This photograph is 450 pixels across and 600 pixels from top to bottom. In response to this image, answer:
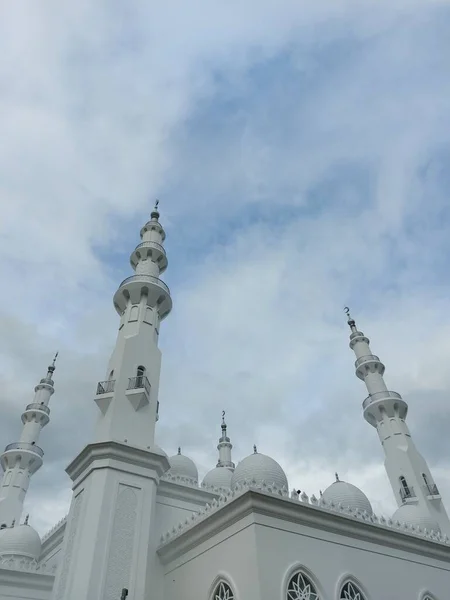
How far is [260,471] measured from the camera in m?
13.8

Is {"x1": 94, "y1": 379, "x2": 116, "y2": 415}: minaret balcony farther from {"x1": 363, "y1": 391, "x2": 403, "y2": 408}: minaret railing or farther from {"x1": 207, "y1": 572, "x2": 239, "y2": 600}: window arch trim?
{"x1": 363, "y1": 391, "x2": 403, "y2": 408}: minaret railing

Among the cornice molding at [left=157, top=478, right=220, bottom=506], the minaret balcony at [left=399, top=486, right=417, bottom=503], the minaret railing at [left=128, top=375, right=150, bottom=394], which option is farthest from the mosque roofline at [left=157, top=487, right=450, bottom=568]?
the minaret balcony at [left=399, top=486, right=417, bottom=503]

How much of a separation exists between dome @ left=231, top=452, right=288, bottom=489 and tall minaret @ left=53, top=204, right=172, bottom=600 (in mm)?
2108

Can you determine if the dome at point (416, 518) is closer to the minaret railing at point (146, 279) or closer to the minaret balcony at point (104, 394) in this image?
the minaret balcony at point (104, 394)

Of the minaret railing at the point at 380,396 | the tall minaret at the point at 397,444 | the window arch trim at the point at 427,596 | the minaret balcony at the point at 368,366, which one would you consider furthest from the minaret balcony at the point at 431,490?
the window arch trim at the point at 427,596

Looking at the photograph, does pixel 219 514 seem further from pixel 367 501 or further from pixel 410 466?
pixel 410 466

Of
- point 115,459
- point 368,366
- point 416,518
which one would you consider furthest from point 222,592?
point 368,366

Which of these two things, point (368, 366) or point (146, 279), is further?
point (368, 366)

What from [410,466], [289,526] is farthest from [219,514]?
[410,466]

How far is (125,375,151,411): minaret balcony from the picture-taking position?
15000 mm

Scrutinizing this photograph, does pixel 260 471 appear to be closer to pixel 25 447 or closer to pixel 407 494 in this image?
pixel 407 494

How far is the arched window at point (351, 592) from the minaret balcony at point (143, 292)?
10912mm

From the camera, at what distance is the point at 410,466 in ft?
67.9

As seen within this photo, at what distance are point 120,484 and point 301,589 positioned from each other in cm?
516
